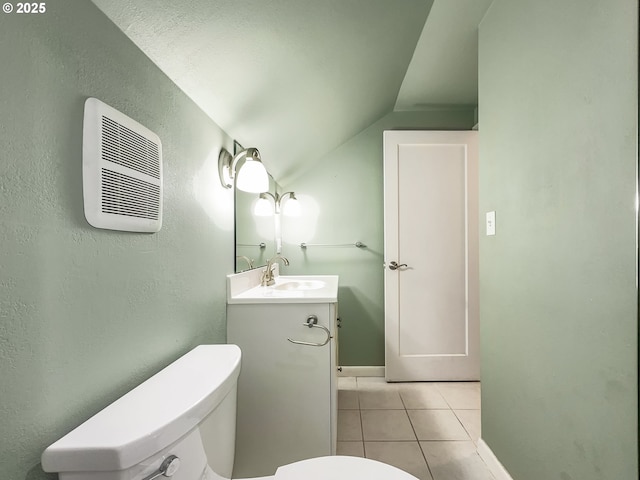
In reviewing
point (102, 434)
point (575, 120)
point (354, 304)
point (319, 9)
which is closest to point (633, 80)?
point (575, 120)

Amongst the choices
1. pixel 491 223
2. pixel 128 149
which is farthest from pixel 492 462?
pixel 128 149

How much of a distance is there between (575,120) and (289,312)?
128cm

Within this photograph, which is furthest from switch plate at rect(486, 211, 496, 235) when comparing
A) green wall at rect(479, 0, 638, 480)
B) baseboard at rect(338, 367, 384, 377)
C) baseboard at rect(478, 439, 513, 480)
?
baseboard at rect(338, 367, 384, 377)

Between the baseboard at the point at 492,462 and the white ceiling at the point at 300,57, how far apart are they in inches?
79.3

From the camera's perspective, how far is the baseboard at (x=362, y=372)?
260 centimetres

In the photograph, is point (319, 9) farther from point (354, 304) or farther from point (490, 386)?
point (354, 304)

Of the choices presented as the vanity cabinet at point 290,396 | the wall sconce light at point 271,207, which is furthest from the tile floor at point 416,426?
the wall sconce light at point 271,207

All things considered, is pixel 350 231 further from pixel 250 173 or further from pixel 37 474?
pixel 37 474

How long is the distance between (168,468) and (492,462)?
159 cm

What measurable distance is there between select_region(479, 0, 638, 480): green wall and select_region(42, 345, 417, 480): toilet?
0.64 metres

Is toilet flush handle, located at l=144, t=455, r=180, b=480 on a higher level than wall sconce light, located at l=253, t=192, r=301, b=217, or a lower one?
lower

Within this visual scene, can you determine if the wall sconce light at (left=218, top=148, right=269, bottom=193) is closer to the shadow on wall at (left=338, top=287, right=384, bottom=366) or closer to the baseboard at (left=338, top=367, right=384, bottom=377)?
the shadow on wall at (left=338, top=287, right=384, bottom=366)

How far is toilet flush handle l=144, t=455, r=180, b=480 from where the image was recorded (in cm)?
55

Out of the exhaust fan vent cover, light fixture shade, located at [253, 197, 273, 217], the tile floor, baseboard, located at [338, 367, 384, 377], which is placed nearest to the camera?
the exhaust fan vent cover
